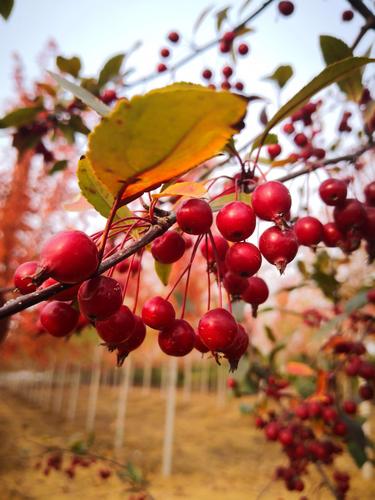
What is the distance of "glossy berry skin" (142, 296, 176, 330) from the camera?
741mm

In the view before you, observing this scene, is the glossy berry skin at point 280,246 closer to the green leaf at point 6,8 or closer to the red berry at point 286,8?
the green leaf at point 6,8

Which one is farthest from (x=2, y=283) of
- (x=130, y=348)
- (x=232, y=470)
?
(x=130, y=348)

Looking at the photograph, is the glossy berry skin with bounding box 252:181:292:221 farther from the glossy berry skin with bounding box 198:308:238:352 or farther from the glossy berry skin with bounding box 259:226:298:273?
the glossy berry skin with bounding box 198:308:238:352

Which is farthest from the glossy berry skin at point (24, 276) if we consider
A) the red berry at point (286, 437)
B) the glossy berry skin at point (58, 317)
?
the red berry at point (286, 437)

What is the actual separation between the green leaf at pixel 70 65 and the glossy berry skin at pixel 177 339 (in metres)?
1.59

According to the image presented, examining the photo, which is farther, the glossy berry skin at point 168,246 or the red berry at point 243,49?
the red berry at point 243,49

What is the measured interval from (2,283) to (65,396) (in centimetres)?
1211

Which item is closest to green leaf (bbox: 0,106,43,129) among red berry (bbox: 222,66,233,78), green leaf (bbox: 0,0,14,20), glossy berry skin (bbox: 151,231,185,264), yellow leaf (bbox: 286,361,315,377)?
green leaf (bbox: 0,0,14,20)

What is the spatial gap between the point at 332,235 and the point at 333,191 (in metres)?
0.12

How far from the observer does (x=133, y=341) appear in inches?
28.7

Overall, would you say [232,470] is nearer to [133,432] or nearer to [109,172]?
[133,432]

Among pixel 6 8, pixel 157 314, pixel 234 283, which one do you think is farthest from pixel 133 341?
pixel 6 8

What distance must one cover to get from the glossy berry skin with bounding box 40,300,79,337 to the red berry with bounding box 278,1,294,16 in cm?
185

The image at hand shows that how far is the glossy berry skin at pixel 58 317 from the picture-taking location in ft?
2.25
